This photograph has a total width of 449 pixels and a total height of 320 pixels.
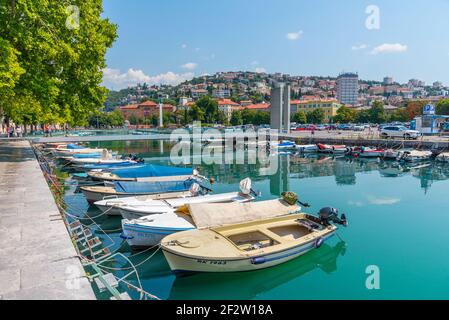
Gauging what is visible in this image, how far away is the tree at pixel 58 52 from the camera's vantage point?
55.1ft

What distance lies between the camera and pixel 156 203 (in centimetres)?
1354

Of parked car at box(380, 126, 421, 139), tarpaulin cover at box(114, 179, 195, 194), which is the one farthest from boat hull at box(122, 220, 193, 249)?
parked car at box(380, 126, 421, 139)

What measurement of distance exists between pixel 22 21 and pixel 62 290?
1687 cm

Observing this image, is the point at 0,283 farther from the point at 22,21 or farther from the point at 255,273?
the point at 22,21

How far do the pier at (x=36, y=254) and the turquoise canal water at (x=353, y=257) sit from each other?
2.46 m

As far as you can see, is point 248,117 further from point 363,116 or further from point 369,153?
point 369,153

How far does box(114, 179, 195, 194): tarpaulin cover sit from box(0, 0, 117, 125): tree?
663cm

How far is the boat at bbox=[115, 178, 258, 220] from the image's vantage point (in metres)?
12.3

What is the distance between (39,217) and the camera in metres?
8.70

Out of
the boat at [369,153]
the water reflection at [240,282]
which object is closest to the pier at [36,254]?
the water reflection at [240,282]

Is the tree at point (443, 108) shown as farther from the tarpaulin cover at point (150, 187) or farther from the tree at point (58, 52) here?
the tarpaulin cover at point (150, 187)

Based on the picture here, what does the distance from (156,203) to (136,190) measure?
3.08 metres

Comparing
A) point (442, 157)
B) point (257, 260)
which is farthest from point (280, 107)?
point (257, 260)
